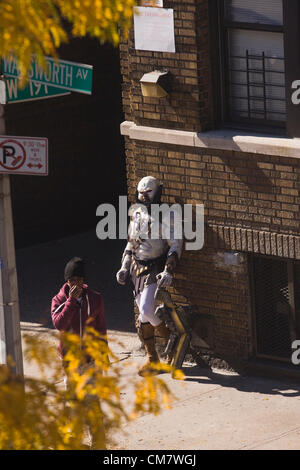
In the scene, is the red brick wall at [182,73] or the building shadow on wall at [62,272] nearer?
the red brick wall at [182,73]

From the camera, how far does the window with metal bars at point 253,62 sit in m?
10.8

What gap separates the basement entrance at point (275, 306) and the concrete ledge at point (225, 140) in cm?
108

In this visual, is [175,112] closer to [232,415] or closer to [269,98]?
[269,98]

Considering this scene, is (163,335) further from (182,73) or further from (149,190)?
(182,73)

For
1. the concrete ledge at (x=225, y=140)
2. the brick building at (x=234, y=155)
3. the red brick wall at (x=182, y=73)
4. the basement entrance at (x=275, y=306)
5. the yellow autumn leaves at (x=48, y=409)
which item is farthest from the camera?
the basement entrance at (x=275, y=306)

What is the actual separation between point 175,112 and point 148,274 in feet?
5.15

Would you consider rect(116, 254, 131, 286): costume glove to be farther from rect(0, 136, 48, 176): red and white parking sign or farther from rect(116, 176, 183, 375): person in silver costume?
rect(0, 136, 48, 176): red and white parking sign

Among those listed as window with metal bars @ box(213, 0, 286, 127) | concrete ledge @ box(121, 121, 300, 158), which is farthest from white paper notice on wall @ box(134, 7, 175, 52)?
concrete ledge @ box(121, 121, 300, 158)

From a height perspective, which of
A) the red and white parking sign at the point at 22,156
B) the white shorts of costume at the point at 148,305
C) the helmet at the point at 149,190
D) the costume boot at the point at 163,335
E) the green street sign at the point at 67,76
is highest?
the green street sign at the point at 67,76

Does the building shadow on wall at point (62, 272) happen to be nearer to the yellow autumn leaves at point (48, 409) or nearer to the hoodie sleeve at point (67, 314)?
the hoodie sleeve at point (67, 314)

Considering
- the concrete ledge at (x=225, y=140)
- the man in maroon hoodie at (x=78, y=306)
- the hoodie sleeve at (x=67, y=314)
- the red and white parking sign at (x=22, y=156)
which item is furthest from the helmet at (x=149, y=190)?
the red and white parking sign at (x=22, y=156)

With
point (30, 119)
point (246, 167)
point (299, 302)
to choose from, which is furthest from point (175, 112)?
point (30, 119)

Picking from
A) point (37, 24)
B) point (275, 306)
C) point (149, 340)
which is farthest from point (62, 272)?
point (37, 24)

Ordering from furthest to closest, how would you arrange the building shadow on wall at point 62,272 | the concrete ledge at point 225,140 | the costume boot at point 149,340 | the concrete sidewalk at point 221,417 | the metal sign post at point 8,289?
the building shadow on wall at point 62,272
the costume boot at point 149,340
the concrete ledge at point 225,140
the concrete sidewalk at point 221,417
the metal sign post at point 8,289
